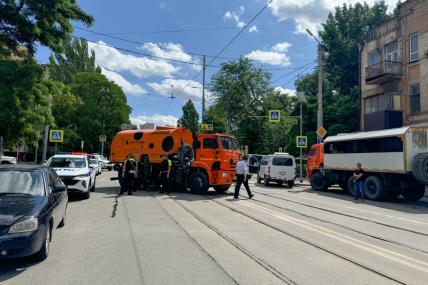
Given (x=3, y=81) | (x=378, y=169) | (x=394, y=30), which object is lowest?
(x=378, y=169)

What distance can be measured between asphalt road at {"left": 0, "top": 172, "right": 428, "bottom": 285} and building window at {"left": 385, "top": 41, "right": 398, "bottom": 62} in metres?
19.1

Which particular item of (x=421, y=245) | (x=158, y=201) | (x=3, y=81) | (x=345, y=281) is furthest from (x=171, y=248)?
(x=3, y=81)

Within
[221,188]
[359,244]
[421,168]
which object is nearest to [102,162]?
[221,188]

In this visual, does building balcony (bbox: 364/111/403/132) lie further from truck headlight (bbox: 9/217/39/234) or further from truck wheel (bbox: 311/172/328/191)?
truck headlight (bbox: 9/217/39/234)

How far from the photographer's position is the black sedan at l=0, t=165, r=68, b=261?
528 centimetres

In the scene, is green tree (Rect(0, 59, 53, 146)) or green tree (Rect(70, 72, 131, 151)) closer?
green tree (Rect(0, 59, 53, 146))

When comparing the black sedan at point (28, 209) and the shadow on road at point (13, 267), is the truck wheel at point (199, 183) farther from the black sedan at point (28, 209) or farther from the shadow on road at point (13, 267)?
the shadow on road at point (13, 267)

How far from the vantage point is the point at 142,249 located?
6.84 m

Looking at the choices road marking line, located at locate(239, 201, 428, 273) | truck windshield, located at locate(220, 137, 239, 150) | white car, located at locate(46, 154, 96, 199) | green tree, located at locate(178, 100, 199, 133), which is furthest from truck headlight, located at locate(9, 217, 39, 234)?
green tree, located at locate(178, 100, 199, 133)

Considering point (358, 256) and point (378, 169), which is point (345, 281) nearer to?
point (358, 256)

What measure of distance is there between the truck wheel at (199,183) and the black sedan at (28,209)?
925cm

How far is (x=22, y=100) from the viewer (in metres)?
14.1

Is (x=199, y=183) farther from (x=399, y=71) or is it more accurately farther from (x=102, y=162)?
(x=102, y=162)

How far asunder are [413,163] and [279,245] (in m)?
10.8
